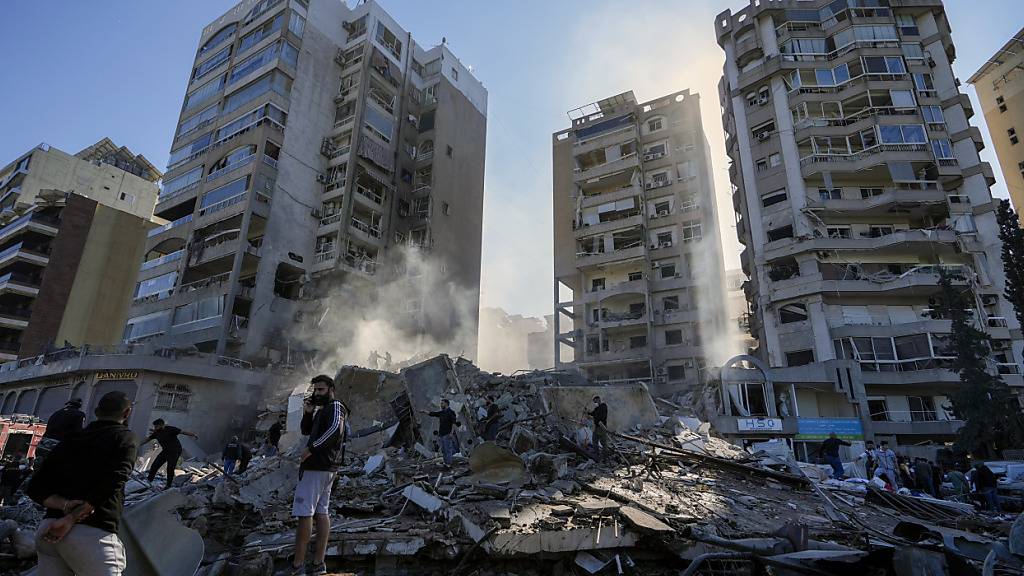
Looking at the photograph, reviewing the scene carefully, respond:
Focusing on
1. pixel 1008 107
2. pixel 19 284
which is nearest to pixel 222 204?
pixel 19 284

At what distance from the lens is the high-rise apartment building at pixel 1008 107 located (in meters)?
46.1

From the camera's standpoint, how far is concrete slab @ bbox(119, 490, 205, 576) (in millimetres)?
4352

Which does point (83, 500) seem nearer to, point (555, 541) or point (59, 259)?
point (555, 541)

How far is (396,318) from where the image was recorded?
36656 mm

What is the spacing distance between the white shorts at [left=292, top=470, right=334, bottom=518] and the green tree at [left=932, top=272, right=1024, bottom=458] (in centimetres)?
2747

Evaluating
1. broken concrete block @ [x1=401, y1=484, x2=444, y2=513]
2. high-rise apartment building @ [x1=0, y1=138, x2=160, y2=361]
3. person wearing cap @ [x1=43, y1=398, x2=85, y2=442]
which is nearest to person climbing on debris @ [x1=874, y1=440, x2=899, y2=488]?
broken concrete block @ [x1=401, y1=484, x2=444, y2=513]

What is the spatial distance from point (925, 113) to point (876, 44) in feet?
19.5

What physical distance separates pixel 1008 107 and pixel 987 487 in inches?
2197

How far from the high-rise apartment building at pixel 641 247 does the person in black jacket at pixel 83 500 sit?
3440cm

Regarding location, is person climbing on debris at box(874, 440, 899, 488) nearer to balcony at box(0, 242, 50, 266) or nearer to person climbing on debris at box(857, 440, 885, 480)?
person climbing on debris at box(857, 440, 885, 480)

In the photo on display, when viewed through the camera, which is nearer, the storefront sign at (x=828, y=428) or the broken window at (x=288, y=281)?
the storefront sign at (x=828, y=428)

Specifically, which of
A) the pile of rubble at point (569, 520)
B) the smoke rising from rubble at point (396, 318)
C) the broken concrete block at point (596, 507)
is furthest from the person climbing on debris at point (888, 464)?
the smoke rising from rubble at point (396, 318)

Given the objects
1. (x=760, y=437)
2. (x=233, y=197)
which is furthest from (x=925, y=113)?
(x=233, y=197)

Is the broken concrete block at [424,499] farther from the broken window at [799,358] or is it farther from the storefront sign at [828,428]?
the broken window at [799,358]
